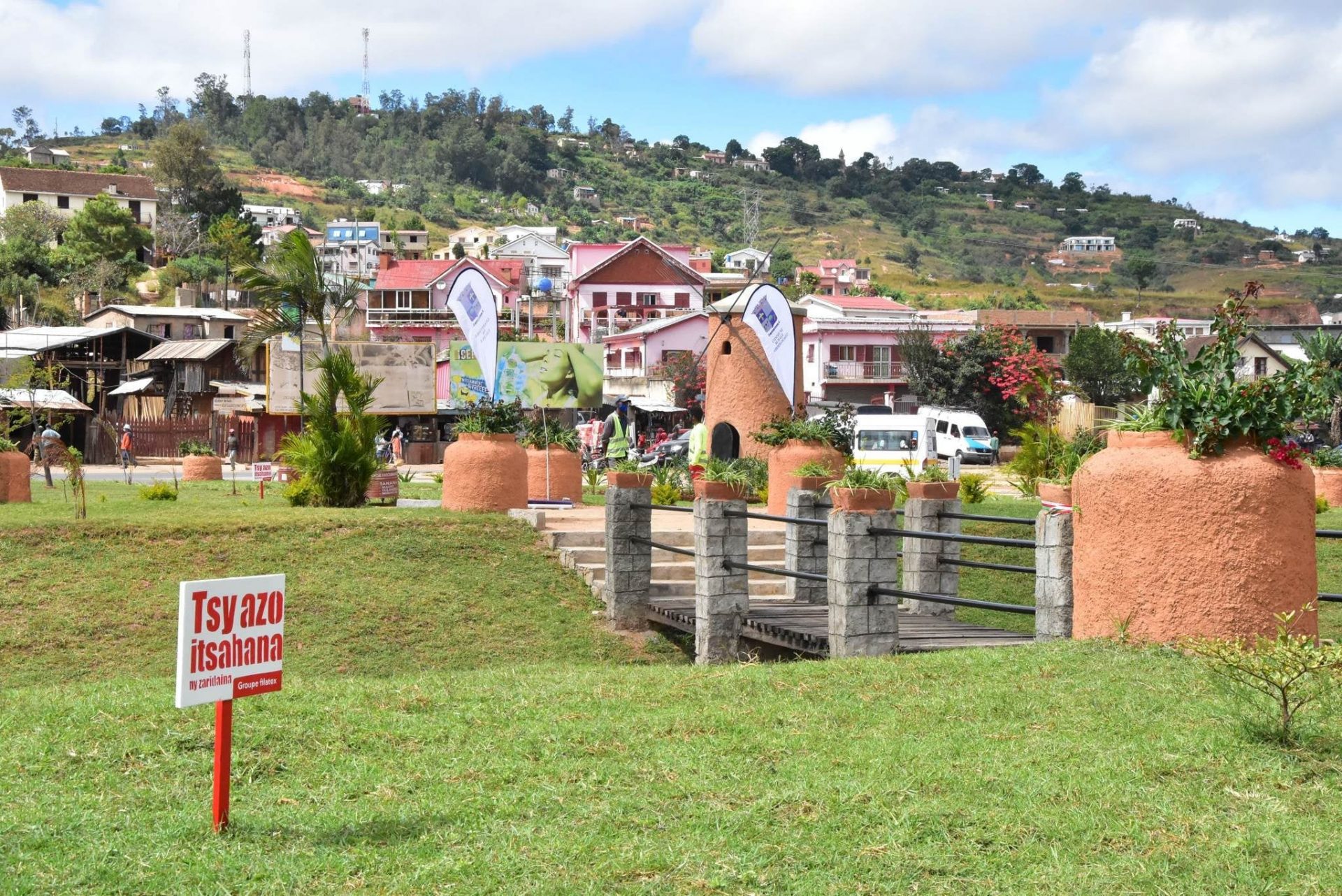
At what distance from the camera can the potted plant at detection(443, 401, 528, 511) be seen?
18703 mm

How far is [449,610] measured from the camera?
15.2m

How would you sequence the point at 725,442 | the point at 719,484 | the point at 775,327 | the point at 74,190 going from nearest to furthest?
the point at 719,484 → the point at 775,327 → the point at 725,442 → the point at 74,190

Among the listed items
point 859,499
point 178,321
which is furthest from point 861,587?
point 178,321

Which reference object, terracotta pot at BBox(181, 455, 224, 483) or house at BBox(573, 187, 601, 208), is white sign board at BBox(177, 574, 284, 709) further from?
house at BBox(573, 187, 601, 208)

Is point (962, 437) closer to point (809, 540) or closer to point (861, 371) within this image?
point (861, 371)

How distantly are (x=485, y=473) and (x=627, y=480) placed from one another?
3.60 meters

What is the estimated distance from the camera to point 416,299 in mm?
78562

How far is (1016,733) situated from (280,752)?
3788mm

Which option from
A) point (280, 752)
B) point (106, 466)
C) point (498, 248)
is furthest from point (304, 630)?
point (498, 248)

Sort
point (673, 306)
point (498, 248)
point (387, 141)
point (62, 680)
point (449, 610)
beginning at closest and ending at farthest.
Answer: point (62, 680), point (449, 610), point (673, 306), point (498, 248), point (387, 141)

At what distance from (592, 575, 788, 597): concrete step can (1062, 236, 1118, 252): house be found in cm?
15468

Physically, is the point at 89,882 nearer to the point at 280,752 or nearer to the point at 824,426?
the point at 280,752

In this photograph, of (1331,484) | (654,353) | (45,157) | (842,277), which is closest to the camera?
(1331,484)

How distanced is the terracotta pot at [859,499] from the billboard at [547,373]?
35439 mm
